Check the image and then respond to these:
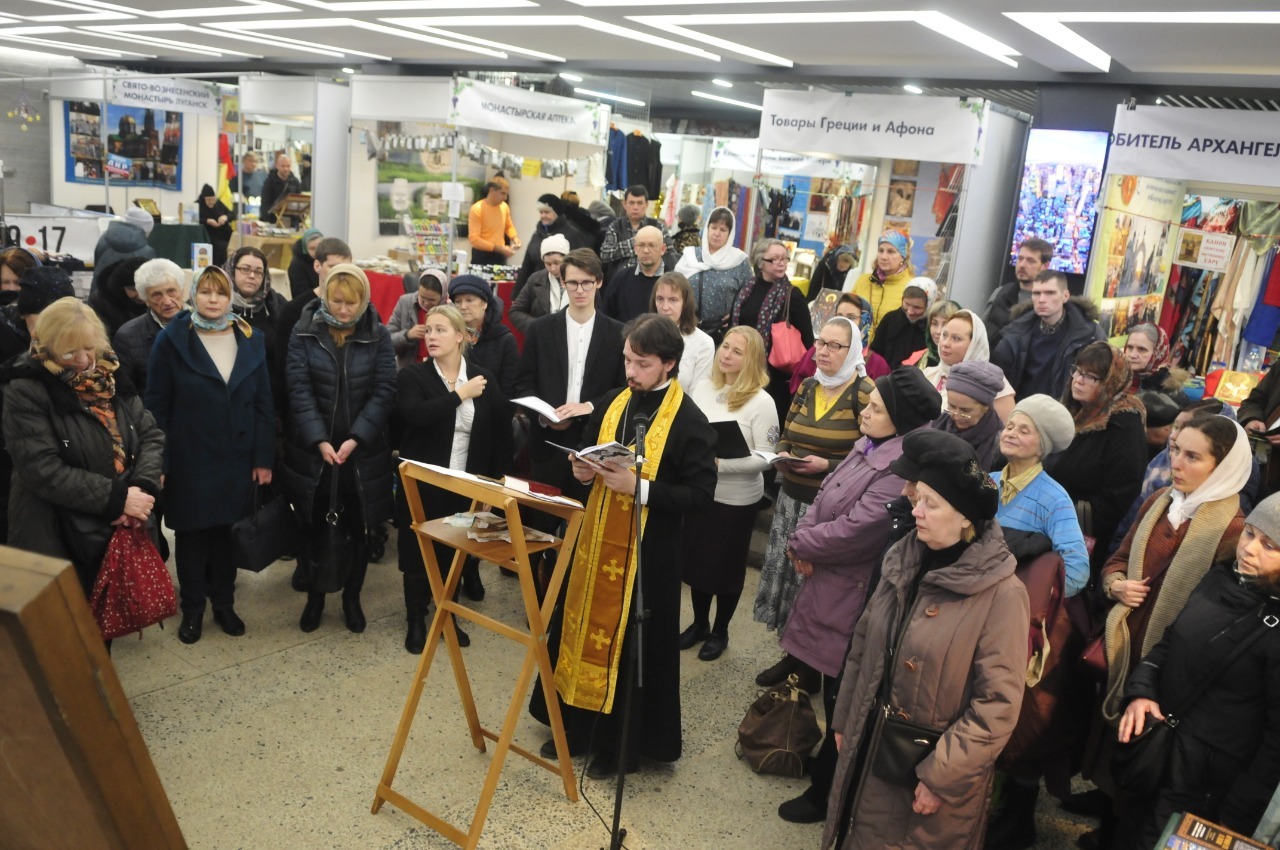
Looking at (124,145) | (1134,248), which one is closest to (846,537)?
(1134,248)

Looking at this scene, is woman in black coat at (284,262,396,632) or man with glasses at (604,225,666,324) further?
man with glasses at (604,225,666,324)

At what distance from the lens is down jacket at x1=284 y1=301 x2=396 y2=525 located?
432 cm

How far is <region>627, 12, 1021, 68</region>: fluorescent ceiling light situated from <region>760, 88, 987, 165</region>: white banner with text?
1.85ft

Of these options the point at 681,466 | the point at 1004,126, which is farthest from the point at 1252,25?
the point at 681,466

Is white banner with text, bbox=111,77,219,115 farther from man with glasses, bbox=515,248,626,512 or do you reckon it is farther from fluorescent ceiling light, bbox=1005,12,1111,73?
fluorescent ceiling light, bbox=1005,12,1111,73

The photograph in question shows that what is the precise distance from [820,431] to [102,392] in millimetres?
2806

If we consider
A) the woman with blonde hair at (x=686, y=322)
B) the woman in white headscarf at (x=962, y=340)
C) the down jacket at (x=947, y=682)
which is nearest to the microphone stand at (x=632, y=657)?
the down jacket at (x=947, y=682)

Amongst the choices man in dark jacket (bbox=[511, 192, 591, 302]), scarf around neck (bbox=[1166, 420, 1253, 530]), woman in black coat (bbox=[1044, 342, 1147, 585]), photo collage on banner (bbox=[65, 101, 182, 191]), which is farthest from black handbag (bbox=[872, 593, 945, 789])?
photo collage on banner (bbox=[65, 101, 182, 191])

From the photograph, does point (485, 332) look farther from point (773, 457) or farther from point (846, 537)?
point (846, 537)

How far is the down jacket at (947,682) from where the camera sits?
2479mm

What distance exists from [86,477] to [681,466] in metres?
2.14

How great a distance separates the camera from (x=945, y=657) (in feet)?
8.27

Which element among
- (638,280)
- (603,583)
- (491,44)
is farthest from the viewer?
(491,44)

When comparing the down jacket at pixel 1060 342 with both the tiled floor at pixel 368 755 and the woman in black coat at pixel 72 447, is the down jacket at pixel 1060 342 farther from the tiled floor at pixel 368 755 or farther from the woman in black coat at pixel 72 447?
the woman in black coat at pixel 72 447
